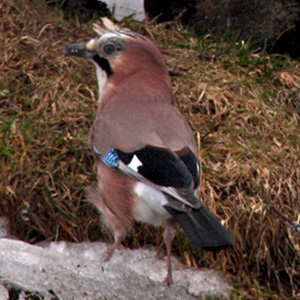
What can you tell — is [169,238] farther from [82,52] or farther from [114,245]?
[82,52]

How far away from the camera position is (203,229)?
369 centimetres

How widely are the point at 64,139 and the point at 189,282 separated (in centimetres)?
113

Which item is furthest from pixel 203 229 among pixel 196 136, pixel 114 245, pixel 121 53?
pixel 196 136

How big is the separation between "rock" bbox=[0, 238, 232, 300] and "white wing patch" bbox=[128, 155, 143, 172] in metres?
0.55

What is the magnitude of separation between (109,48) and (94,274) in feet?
3.87

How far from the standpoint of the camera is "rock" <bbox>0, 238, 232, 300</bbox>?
11.9 feet

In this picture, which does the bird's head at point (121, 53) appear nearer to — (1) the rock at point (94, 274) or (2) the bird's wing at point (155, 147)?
(2) the bird's wing at point (155, 147)

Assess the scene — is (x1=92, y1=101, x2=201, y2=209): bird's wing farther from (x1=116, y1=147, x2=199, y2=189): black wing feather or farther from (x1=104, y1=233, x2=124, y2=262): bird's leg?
(x1=104, y1=233, x2=124, y2=262): bird's leg

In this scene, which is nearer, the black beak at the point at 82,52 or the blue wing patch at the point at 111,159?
the blue wing patch at the point at 111,159

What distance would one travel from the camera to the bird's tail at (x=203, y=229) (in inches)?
143

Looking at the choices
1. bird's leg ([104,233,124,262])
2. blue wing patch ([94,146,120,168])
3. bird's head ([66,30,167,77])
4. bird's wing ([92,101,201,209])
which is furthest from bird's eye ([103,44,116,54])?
bird's leg ([104,233,124,262])

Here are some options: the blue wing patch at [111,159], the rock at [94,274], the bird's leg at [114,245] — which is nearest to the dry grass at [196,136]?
the rock at [94,274]

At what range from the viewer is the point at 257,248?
4684 mm

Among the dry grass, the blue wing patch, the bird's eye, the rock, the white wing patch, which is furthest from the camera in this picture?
the dry grass
